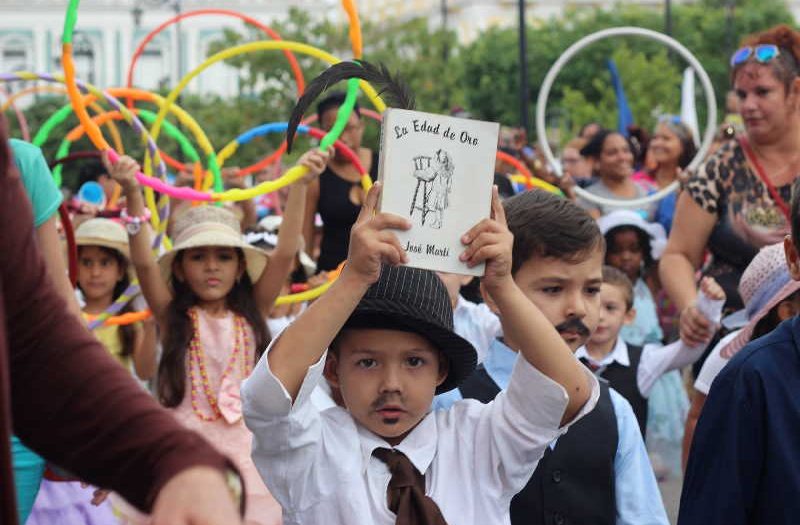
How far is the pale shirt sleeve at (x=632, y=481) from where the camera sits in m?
4.06

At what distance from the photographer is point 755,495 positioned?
10.5 feet

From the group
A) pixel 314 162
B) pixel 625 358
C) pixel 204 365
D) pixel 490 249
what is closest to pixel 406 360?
pixel 490 249

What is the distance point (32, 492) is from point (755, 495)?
2.47 meters

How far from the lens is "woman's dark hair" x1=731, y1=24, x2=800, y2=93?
6.46 m

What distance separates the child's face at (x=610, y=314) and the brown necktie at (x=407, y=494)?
315 cm

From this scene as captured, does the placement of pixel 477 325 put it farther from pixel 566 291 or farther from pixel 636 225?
pixel 636 225

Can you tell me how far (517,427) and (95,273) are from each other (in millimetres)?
4935

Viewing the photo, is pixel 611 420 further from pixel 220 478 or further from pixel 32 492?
pixel 220 478

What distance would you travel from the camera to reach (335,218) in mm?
8938

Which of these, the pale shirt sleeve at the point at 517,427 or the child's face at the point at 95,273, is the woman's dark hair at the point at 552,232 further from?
the child's face at the point at 95,273

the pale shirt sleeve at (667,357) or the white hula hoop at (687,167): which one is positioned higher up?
the white hula hoop at (687,167)

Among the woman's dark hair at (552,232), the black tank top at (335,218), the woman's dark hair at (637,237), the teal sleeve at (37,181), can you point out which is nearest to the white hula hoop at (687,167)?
the woman's dark hair at (637,237)

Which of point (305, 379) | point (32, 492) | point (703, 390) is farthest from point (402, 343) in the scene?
point (703, 390)

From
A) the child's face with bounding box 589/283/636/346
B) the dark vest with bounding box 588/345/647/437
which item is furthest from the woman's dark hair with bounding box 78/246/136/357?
the dark vest with bounding box 588/345/647/437
